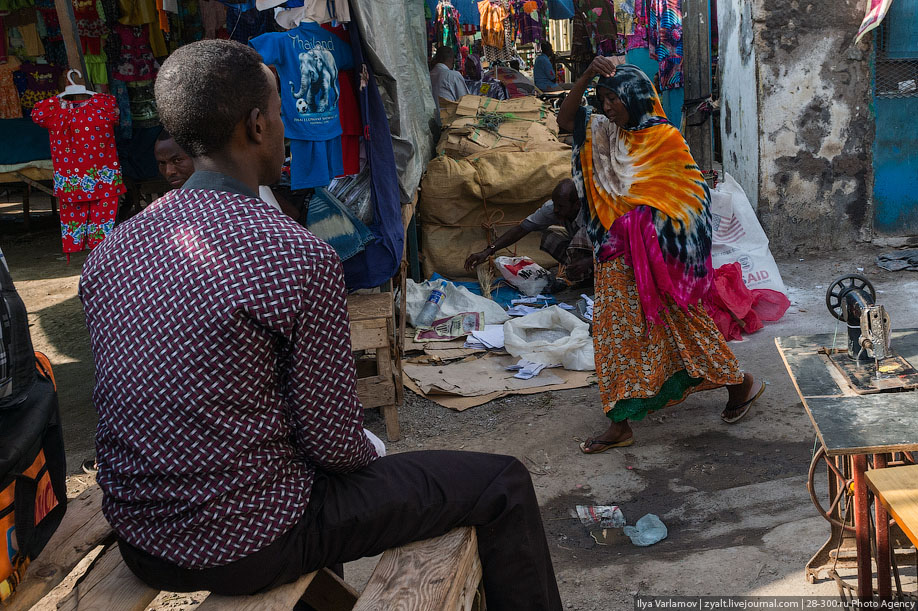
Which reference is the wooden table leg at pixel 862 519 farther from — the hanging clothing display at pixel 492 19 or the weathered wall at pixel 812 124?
the hanging clothing display at pixel 492 19

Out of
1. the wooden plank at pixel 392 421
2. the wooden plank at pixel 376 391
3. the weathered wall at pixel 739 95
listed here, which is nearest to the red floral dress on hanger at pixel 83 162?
the wooden plank at pixel 376 391

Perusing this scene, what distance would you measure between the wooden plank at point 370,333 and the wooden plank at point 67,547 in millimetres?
1822

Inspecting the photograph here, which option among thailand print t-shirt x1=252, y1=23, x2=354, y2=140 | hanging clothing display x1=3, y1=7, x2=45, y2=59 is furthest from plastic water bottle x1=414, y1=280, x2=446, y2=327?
hanging clothing display x1=3, y1=7, x2=45, y2=59

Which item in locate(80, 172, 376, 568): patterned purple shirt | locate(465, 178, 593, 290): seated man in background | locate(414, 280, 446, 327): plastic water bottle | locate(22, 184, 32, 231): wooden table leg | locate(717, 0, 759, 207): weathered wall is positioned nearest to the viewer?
locate(80, 172, 376, 568): patterned purple shirt

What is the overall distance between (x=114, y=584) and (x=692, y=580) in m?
1.73

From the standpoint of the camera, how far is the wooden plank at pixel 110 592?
1705 mm

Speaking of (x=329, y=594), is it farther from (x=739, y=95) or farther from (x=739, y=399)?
(x=739, y=95)

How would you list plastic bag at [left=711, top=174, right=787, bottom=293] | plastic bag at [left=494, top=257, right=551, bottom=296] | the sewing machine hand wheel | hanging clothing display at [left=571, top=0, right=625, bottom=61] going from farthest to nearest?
hanging clothing display at [left=571, top=0, right=625, bottom=61], plastic bag at [left=494, top=257, right=551, bottom=296], plastic bag at [left=711, top=174, right=787, bottom=293], the sewing machine hand wheel

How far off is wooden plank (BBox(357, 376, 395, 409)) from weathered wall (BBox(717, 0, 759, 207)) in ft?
13.3

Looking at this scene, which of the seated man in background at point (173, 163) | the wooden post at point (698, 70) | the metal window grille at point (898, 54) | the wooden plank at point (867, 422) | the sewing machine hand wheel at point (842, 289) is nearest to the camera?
the wooden plank at point (867, 422)

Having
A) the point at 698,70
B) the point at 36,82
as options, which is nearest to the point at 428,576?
the point at 698,70

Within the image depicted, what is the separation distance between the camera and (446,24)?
10273mm

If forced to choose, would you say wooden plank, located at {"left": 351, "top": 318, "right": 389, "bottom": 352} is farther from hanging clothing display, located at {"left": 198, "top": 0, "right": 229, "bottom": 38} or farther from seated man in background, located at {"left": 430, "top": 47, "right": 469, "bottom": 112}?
seated man in background, located at {"left": 430, "top": 47, "right": 469, "bottom": 112}

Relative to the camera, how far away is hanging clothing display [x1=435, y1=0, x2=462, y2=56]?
9812 millimetres
